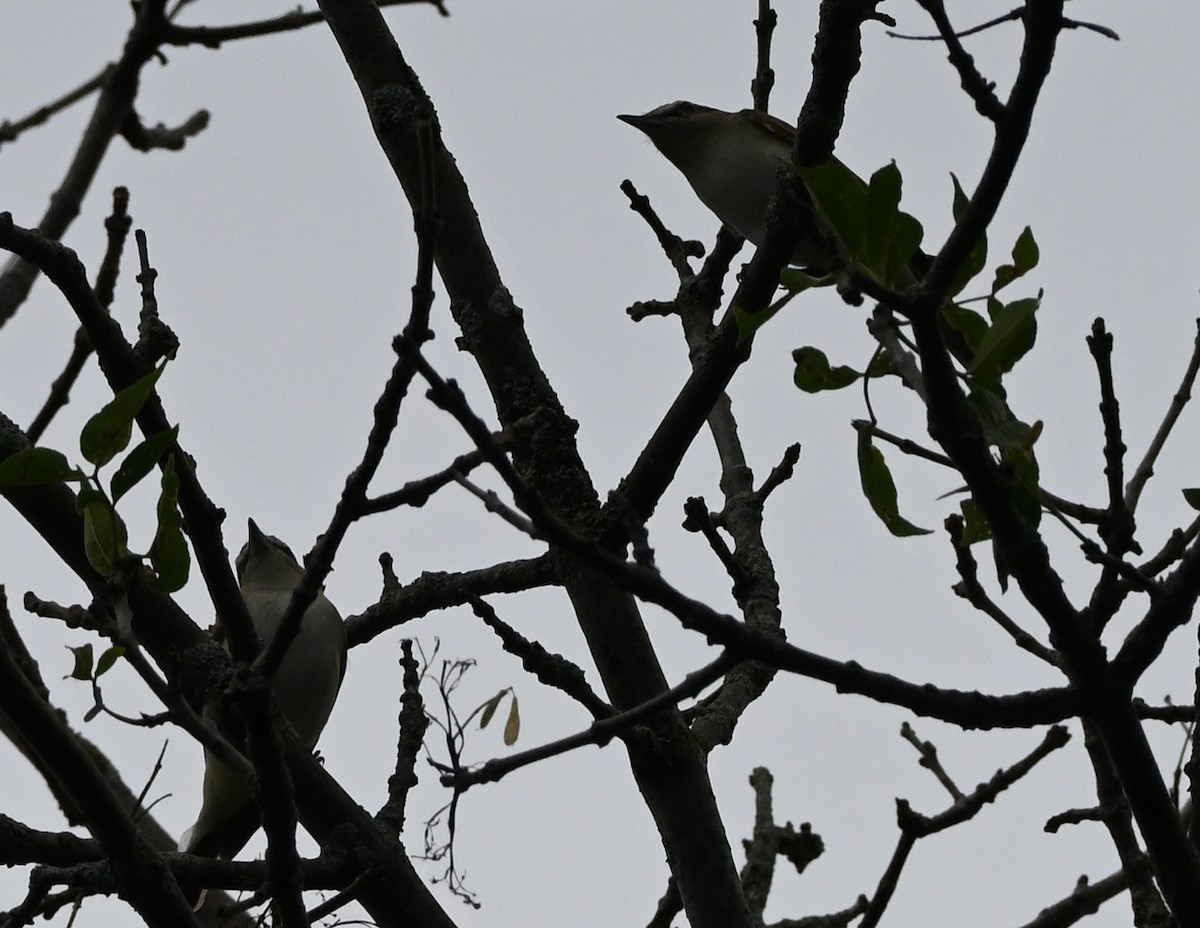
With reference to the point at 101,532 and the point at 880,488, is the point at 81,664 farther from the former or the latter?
the point at 880,488

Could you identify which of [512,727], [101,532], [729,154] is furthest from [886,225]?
[729,154]

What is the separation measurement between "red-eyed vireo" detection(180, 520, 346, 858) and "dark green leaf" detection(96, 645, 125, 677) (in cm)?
278

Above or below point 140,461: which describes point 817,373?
below

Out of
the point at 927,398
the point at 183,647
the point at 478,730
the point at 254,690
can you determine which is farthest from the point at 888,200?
the point at 478,730

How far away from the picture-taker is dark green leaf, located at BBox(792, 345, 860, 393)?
2166mm

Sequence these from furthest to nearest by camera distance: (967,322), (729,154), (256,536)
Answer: (256,536) → (729,154) → (967,322)

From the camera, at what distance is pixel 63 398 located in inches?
154

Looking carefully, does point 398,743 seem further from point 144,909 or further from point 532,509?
point 532,509

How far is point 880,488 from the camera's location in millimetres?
2234

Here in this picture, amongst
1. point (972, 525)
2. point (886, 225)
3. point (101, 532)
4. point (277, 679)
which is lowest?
point (972, 525)

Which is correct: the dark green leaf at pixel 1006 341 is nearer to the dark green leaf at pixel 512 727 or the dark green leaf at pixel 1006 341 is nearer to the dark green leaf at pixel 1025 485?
the dark green leaf at pixel 1025 485

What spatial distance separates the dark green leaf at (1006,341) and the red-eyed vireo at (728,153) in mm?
2981

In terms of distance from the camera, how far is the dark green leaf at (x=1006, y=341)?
2074 millimetres

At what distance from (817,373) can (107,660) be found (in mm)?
1202
